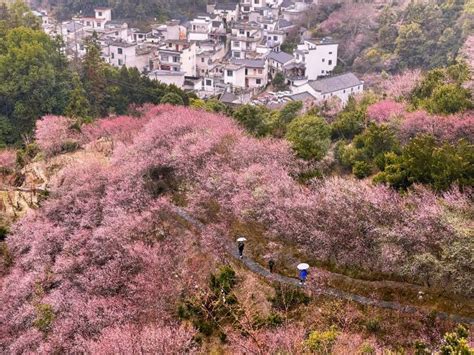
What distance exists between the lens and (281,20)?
5916 cm

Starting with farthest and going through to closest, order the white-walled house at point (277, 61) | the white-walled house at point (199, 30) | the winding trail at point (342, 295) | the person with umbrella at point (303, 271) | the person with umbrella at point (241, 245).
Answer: the white-walled house at point (199, 30), the white-walled house at point (277, 61), the person with umbrella at point (241, 245), the person with umbrella at point (303, 271), the winding trail at point (342, 295)

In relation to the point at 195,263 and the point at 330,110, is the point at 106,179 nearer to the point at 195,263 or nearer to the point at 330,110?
the point at 195,263

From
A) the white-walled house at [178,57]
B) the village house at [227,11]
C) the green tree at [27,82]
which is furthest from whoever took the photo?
the village house at [227,11]

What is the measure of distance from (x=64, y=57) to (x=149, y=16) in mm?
25000

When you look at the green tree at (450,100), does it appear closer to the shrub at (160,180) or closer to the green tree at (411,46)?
the shrub at (160,180)

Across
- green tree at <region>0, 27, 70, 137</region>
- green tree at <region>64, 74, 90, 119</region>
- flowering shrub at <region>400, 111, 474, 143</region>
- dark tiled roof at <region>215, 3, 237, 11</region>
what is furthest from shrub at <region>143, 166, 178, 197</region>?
dark tiled roof at <region>215, 3, 237, 11</region>

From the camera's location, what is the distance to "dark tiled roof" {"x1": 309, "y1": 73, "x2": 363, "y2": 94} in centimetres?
4216

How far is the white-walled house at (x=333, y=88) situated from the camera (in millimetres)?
41816

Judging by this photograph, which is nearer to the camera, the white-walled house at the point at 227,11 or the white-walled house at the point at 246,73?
the white-walled house at the point at 246,73

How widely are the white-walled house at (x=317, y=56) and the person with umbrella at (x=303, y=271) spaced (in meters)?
36.3

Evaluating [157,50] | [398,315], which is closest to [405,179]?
[398,315]

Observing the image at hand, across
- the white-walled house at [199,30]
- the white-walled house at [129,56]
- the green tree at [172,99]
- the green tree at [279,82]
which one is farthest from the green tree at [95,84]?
the green tree at [279,82]

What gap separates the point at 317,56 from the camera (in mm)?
49156

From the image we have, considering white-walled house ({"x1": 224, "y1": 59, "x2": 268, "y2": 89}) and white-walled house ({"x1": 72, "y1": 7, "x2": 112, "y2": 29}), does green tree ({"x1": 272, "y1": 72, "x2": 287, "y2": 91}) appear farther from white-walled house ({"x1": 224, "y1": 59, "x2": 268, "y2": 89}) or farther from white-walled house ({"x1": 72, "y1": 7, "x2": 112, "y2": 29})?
white-walled house ({"x1": 72, "y1": 7, "x2": 112, "y2": 29})
